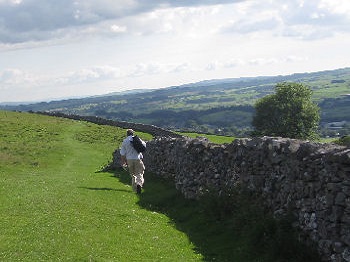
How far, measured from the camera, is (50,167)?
3997 cm

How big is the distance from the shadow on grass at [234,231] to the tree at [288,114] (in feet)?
257

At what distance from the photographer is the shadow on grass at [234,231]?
13023 mm

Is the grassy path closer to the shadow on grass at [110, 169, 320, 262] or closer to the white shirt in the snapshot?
the shadow on grass at [110, 169, 320, 262]

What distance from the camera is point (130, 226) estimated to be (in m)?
17.3

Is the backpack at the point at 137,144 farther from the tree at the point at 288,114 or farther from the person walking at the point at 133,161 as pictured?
the tree at the point at 288,114

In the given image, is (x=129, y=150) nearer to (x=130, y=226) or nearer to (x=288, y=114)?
(x=130, y=226)

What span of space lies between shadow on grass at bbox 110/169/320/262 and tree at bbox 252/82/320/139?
257 feet

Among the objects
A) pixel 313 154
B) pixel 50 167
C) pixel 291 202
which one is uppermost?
pixel 313 154

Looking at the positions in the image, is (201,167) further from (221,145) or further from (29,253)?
(29,253)

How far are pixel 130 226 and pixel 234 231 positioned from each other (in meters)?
3.72

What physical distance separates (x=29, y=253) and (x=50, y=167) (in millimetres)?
27630

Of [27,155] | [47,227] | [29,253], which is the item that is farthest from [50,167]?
[29,253]

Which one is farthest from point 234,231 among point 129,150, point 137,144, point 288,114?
point 288,114

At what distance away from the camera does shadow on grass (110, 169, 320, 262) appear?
513 inches
